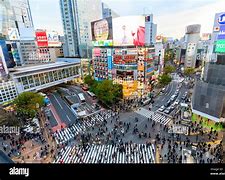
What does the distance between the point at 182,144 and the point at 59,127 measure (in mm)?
7616

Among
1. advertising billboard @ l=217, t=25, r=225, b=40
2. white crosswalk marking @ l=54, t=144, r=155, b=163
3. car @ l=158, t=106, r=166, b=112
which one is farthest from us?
car @ l=158, t=106, r=166, b=112

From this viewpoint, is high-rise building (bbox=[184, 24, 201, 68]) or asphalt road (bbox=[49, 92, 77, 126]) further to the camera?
high-rise building (bbox=[184, 24, 201, 68])

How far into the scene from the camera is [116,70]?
52.4 feet

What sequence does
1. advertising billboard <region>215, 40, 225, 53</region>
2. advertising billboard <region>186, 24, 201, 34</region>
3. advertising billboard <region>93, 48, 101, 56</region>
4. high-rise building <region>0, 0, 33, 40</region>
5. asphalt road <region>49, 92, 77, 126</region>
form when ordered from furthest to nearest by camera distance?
advertising billboard <region>186, 24, 201, 34</region>
advertising billboard <region>93, 48, 101, 56</region>
high-rise building <region>0, 0, 33, 40</region>
asphalt road <region>49, 92, 77, 126</region>
advertising billboard <region>215, 40, 225, 53</region>

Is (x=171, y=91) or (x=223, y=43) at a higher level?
(x=223, y=43)

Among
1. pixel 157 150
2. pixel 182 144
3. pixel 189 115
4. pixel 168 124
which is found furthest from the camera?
pixel 189 115

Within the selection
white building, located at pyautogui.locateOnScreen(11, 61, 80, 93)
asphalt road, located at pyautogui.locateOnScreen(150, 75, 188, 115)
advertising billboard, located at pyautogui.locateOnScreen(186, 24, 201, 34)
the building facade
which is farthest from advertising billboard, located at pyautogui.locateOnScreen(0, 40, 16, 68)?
advertising billboard, located at pyautogui.locateOnScreen(186, 24, 201, 34)

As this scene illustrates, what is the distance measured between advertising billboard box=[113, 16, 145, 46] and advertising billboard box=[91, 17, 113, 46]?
876 mm

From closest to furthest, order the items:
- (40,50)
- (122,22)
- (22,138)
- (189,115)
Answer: (22,138)
(189,115)
(122,22)
(40,50)

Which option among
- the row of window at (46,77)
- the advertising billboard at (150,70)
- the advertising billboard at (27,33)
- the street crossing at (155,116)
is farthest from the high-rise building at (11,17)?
the street crossing at (155,116)

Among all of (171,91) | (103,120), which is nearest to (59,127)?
(103,120)

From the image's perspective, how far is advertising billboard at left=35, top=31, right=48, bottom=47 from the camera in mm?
22311

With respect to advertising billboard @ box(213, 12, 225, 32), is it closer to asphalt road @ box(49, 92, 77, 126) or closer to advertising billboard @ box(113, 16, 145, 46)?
advertising billboard @ box(113, 16, 145, 46)

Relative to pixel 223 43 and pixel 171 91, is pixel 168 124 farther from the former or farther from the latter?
pixel 171 91
